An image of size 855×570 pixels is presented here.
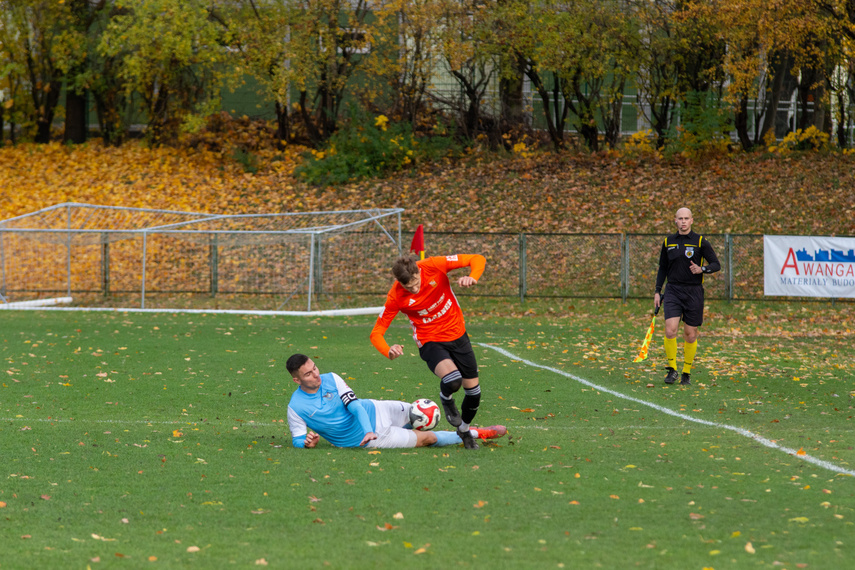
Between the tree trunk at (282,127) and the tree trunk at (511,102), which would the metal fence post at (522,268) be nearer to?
the tree trunk at (511,102)

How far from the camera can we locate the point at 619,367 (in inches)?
485

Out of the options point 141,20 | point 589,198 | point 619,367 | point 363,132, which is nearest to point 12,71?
point 141,20

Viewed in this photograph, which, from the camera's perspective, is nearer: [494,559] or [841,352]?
[494,559]

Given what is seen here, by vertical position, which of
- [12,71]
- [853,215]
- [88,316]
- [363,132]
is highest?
[12,71]

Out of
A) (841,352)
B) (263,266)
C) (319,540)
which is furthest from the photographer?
(263,266)

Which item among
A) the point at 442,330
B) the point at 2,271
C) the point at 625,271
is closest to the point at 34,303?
the point at 2,271

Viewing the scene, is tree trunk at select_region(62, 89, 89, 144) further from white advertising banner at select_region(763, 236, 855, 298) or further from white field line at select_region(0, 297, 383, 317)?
white advertising banner at select_region(763, 236, 855, 298)

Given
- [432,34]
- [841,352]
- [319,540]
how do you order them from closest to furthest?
1. [319,540]
2. [841,352]
3. [432,34]

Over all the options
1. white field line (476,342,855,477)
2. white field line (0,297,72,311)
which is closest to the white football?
white field line (476,342,855,477)

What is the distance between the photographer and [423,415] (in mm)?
7043

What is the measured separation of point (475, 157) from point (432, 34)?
13.9 ft

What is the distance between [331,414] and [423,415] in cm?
74

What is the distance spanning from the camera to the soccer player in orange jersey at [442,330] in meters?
7.07

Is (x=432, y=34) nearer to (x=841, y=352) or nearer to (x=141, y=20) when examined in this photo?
(x=141, y=20)
